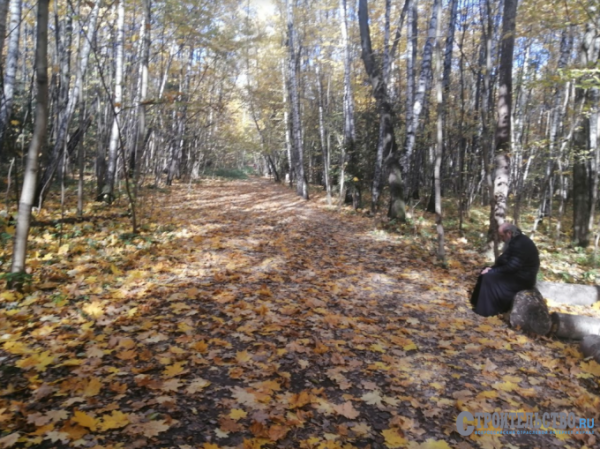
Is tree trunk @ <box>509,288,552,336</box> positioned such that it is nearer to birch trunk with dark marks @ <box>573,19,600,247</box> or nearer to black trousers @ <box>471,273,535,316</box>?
black trousers @ <box>471,273,535,316</box>

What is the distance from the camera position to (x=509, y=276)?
4.95 meters

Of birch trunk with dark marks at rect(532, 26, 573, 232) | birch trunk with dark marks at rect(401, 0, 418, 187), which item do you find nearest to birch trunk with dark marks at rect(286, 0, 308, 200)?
birch trunk with dark marks at rect(401, 0, 418, 187)

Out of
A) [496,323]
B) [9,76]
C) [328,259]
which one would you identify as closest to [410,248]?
[328,259]

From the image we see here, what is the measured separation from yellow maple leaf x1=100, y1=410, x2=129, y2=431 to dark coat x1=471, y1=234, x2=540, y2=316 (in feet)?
15.4

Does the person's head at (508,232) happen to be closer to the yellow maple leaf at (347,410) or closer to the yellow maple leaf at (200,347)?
the yellow maple leaf at (347,410)

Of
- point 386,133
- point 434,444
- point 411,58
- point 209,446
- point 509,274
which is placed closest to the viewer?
point 209,446

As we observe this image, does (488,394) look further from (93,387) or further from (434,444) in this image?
(93,387)

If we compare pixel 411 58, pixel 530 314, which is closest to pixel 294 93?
pixel 411 58

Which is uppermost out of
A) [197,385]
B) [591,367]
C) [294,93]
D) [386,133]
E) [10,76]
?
[294,93]

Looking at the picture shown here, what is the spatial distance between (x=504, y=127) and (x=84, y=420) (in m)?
8.35

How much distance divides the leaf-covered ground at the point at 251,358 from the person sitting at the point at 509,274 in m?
0.24

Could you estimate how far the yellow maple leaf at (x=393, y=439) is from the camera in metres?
2.54

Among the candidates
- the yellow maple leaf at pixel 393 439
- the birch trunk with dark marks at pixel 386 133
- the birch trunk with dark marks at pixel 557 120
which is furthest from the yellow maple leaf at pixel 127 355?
the birch trunk with dark marks at pixel 557 120

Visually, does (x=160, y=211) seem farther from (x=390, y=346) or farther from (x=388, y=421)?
(x=388, y=421)
